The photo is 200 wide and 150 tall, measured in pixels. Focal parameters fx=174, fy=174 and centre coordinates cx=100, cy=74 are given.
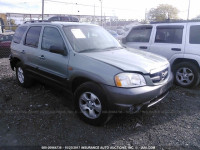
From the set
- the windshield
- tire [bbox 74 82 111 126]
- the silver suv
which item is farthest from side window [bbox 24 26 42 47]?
tire [bbox 74 82 111 126]

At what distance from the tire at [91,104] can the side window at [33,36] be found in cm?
188

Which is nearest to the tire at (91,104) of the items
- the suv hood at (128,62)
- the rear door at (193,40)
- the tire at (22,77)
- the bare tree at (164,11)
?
the suv hood at (128,62)

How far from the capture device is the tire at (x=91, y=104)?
280 cm

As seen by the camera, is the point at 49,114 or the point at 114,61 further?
the point at 49,114

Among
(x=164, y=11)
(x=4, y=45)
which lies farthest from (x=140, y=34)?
(x=164, y=11)

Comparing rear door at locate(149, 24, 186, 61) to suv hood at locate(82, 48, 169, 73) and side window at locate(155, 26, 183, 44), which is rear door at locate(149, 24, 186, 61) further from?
suv hood at locate(82, 48, 169, 73)

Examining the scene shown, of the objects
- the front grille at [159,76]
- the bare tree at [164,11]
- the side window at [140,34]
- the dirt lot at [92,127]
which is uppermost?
the bare tree at [164,11]

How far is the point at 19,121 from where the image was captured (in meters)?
3.31

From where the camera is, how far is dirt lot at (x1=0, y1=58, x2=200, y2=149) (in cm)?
273

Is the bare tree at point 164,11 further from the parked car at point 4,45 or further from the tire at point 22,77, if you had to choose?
the tire at point 22,77

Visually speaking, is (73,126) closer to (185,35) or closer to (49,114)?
(49,114)

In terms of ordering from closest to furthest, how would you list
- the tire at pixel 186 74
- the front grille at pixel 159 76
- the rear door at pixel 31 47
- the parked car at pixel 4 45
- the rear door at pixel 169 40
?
the front grille at pixel 159 76
the rear door at pixel 31 47
the tire at pixel 186 74
the rear door at pixel 169 40
the parked car at pixel 4 45

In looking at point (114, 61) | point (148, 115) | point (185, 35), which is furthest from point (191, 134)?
Answer: point (185, 35)

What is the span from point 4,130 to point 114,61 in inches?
89.1
